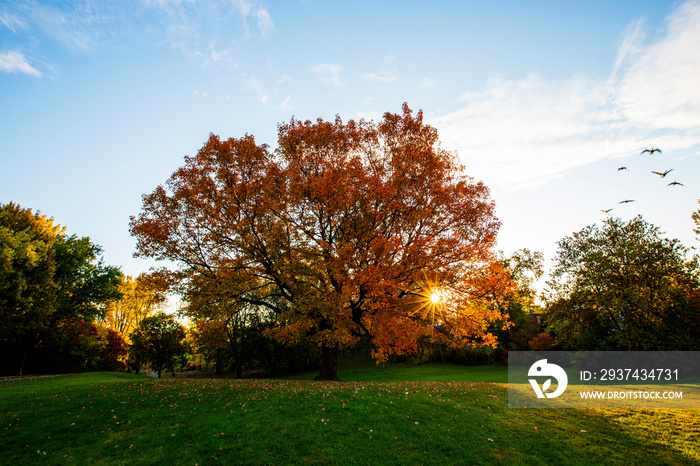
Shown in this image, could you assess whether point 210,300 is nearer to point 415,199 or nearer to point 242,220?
point 242,220

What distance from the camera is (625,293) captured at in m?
28.0

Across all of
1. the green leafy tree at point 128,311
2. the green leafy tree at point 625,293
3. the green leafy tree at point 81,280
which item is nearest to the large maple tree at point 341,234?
the green leafy tree at point 625,293

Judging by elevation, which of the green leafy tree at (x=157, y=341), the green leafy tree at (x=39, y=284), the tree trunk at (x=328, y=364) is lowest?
the green leafy tree at (x=157, y=341)

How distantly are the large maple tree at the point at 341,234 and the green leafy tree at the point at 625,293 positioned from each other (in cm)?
1885

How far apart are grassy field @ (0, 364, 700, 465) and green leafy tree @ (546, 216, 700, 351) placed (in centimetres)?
2069

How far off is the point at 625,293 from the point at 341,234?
27.9 meters

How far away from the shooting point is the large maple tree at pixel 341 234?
1778cm

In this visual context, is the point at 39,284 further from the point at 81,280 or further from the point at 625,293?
the point at 625,293

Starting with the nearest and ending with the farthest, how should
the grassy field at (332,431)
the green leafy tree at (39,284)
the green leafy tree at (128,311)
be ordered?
the grassy field at (332,431) → the green leafy tree at (39,284) → the green leafy tree at (128,311)

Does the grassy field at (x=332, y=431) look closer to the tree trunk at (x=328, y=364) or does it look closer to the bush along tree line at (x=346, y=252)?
the bush along tree line at (x=346, y=252)

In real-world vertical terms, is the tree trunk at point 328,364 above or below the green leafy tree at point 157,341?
above

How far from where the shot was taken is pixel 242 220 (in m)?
18.5

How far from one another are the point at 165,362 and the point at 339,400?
42.7m

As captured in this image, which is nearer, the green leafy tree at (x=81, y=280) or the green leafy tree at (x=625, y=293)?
the green leafy tree at (x=625, y=293)
